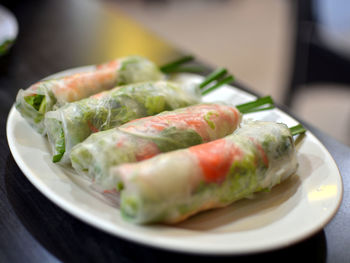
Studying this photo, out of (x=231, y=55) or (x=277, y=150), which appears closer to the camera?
(x=277, y=150)

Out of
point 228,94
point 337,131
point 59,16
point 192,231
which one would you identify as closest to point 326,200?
point 192,231

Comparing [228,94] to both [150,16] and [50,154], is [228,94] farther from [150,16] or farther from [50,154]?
[150,16]

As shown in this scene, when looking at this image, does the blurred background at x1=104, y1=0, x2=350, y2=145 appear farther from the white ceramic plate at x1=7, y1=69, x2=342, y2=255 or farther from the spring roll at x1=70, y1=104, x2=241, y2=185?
the white ceramic plate at x1=7, y1=69, x2=342, y2=255

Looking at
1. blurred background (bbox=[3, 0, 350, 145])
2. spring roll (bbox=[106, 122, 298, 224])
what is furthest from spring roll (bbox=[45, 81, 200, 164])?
blurred background (bbox=[3, 0, 350, 145])

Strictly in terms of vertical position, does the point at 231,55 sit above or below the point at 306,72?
below

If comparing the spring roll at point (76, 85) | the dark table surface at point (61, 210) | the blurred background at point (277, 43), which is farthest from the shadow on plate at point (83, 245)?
the blurred background at point (277, 43)

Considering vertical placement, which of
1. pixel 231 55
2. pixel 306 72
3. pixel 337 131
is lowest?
pixel 337 131

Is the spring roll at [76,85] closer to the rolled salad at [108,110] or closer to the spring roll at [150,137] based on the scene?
the rolled salad at [108,110]

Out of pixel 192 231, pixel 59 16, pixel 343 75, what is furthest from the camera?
pixel 343 75
